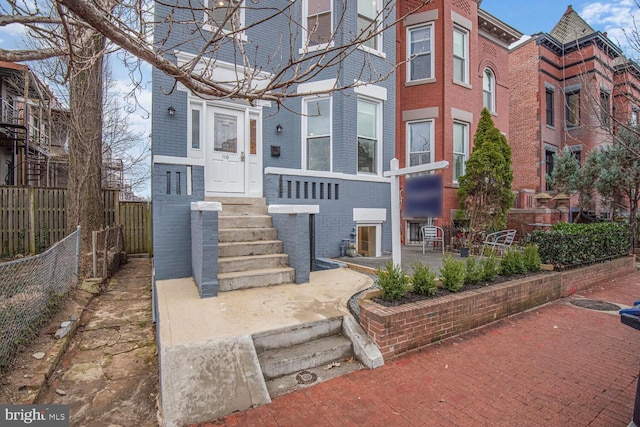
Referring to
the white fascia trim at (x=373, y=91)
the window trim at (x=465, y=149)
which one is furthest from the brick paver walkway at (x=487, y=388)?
the window trim at (x=465, y=149)

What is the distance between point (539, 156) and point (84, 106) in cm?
1721

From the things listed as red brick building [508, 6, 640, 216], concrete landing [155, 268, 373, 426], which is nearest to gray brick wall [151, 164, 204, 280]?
concrete landing [155, 268, 373, 426]

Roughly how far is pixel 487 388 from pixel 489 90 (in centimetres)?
1273

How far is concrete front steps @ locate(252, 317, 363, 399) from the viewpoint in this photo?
307 centimetres

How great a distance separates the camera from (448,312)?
159 inches

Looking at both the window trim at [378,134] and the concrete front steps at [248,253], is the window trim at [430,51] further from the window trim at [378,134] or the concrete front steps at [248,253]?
the concrete front steps at [248,253]

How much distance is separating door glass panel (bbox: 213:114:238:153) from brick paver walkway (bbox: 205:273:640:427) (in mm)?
5522

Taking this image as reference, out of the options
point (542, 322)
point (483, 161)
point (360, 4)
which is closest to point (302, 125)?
point (360, 4)

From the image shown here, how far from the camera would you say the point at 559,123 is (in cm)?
1630

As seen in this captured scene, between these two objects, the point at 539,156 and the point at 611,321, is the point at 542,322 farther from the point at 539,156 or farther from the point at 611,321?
the point at 539,156

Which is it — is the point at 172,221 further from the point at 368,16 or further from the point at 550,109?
the point at 550,109

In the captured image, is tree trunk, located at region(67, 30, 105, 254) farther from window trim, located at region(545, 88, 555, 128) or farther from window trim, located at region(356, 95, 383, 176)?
window trim, located at region(545, 88, 555, 128)

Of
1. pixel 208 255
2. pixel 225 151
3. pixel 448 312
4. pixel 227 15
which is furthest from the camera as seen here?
pixel 225 151

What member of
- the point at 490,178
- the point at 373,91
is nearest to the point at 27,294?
the point at 373,91
